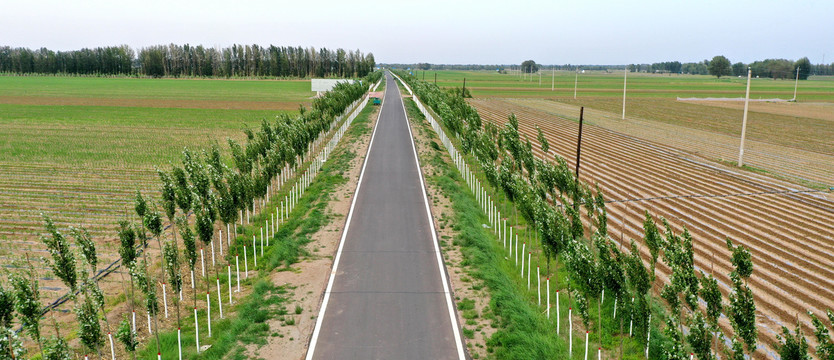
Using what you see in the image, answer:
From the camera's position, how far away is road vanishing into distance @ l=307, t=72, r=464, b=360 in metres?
16.1

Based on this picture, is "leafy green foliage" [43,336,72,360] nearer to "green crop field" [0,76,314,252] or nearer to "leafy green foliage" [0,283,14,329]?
"leafy green foliage" [0,283,14,329]

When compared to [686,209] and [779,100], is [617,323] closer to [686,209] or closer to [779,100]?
[686,209]

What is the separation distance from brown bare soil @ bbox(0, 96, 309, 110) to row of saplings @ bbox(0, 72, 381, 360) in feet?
204

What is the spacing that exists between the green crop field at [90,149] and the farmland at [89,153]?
6 centimetres

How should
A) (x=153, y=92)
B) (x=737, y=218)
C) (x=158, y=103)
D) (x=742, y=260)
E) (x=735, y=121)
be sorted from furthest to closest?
(x=153, y=92) < (x=158, y=103) < (x=735, y=121) < (x=737, y=218) < (x=742, y=260)

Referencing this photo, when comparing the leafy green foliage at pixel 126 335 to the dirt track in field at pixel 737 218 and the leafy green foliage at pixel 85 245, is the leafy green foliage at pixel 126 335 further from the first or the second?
the dirt track in field at pixel 737 218

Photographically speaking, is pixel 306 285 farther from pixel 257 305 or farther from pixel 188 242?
pixel 188 242

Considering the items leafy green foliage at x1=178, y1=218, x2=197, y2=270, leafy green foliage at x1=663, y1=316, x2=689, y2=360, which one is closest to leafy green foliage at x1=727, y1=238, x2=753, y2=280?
leafy green foliage at x1=663, y1=316, x2=689, y2=360

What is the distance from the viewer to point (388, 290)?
2000cm

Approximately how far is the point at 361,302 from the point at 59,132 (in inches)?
2201

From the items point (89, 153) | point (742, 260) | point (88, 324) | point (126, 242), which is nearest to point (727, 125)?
point (742, 260)

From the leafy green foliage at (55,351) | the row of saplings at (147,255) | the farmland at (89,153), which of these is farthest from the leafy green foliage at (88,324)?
the farmland at (89,153)

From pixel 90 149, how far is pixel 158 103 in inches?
2178

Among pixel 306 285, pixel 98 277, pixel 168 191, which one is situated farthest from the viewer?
pixel 168 191
